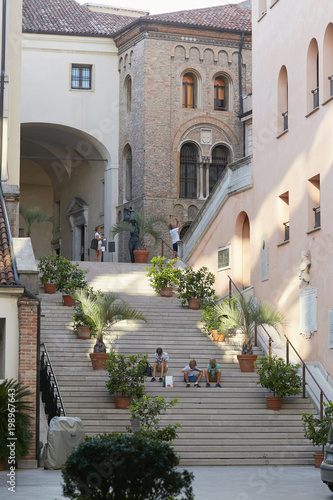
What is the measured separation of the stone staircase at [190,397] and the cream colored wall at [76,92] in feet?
46.0

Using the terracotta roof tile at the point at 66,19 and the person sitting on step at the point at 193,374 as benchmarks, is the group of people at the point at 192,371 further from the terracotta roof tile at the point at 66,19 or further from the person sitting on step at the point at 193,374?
the terracotta roof tile at the point at 66,19

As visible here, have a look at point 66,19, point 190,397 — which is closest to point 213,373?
point 190,397

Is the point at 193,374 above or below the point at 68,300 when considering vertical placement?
below

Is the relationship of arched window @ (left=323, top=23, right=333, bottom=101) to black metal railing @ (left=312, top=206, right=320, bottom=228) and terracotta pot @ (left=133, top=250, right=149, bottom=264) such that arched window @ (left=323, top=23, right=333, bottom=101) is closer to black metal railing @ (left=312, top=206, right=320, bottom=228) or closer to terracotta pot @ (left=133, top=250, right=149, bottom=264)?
black metal railing @ (left=312, top=206, right=320, bottom=228)

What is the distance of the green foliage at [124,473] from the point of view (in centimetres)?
871

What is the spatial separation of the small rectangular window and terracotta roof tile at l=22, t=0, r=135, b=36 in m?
13.6

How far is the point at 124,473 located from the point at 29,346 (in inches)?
354

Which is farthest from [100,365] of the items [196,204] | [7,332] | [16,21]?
[196,204]

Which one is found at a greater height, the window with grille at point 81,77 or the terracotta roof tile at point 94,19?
the terracotta roof tile at point 94,19

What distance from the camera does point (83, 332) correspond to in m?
22.5

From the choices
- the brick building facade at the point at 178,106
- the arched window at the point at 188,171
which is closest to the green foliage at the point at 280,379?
the brick building facade at the point at 178,106

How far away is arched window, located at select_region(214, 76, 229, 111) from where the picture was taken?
124ft

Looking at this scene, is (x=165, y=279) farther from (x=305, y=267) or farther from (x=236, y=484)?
(x=236, y=484)

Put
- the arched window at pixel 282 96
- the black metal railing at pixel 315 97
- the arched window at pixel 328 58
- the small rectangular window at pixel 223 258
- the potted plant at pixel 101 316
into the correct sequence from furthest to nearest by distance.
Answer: the small rectangular window at pixel 223 258 < the arched window at pixel 282 96 < the black metal railing at pixel 315 97 < the arched window at pixel 328 58 < the potted plant at pixel 101 316
